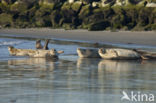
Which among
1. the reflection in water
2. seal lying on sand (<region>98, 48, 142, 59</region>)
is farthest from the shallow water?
seal lying on sand (<region>98, 48, 142, 59</region>)

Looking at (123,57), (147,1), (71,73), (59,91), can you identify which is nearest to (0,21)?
(147,1)

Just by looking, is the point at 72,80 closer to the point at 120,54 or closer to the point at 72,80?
the point at 72,80

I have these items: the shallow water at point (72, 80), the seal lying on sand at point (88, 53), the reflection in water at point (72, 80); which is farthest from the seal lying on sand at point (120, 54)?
the seal lying on sand at point (88, 53)

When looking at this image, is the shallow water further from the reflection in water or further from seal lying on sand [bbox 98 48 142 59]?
seal lying on sand [bbox 98 48 142 59]

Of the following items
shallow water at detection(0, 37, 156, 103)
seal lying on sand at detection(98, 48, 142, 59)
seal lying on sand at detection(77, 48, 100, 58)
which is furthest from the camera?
seal lying on sand at detection(77, 48, 100, 58)

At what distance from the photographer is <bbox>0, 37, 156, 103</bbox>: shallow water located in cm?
809

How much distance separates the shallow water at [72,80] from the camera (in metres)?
8.09

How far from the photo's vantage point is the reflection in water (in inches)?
321

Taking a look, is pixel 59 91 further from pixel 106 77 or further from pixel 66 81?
pixel 106 77

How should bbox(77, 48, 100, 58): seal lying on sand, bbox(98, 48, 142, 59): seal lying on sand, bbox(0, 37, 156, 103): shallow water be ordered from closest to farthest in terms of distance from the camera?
bbox(0, 37, 156, 103): shallow water → bbox(98, 48, 142, 59): seal lying on sand → bbox(77, 48, 100, 58): seal lying on sand

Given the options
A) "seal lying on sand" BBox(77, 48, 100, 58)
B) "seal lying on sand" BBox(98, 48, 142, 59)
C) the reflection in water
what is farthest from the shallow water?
"seal lying on sand" BBox(77, 48, 100, 58)

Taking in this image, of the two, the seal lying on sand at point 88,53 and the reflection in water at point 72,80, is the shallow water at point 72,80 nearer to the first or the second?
the reflection in water at point 72,80

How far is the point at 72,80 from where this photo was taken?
10344 millimetres

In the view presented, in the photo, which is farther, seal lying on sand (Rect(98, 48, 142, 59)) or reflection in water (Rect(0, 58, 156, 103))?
seal lying on sand (Rect(98, 48, 142, 59))
